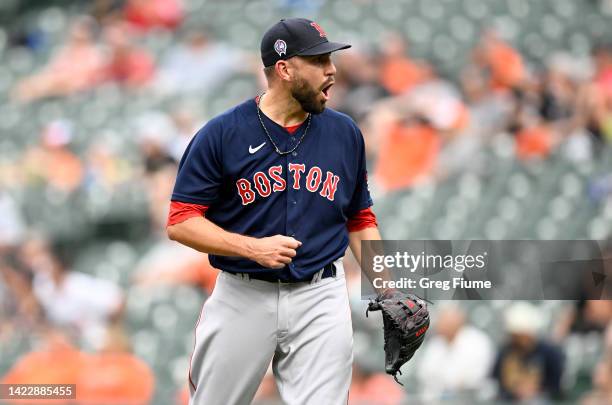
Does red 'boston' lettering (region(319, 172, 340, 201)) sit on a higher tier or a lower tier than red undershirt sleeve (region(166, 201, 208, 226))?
higher

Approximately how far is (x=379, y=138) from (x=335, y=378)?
4274 millimetres

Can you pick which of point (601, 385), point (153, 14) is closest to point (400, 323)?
point (601, 385)

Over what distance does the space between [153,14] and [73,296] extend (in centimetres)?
257

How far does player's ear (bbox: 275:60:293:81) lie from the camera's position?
301 centimetres

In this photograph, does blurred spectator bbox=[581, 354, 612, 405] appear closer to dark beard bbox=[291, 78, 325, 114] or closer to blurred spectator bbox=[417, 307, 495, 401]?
blurred spectator bbox=[417, 307, 495, 401]

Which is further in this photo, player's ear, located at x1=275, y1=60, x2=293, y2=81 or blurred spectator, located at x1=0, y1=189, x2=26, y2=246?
blurred spectator, located at x1=0, y1=189, x2=26, y2=246

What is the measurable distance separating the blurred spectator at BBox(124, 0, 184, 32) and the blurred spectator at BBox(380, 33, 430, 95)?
5.54ft

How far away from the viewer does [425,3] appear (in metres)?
8.22

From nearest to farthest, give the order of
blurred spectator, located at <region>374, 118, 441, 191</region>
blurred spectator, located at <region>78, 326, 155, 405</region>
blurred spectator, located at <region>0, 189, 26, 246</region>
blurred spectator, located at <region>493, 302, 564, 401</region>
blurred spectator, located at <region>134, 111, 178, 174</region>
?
blurred spectator, located at <region>78, 326, 155, 405</region> → blurred spectator, located at <region>493, 302, 564, 401</region> → blurred spectator, located at <region>0, 189, 26, 246</region> → blurred spectator, located at <region>134, 111, 178, 174</region> → blurred spectator, located at <region>374, 118, 441, 191</region>

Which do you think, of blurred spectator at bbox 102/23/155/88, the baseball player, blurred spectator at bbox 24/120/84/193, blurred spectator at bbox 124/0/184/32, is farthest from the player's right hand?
blurred spectator at bbox 124/0/184/32

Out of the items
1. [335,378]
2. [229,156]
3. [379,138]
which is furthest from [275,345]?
[379,138]

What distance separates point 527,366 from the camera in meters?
6.17

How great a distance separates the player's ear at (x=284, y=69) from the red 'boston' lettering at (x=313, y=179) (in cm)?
29

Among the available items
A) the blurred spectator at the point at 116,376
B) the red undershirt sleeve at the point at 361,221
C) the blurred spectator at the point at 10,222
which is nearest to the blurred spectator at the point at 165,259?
the blurred spectator at the point at 116,376
